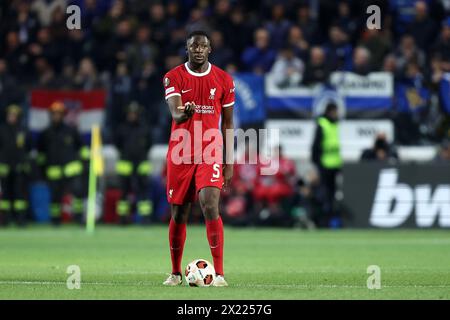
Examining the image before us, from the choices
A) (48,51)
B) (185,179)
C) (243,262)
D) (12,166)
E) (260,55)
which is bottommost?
(243,262)

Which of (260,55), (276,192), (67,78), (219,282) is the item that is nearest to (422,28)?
(260,55)

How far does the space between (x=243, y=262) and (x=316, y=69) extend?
9623mm

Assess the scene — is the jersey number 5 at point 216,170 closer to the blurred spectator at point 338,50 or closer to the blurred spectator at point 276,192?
the blurred spectator at point 276,192

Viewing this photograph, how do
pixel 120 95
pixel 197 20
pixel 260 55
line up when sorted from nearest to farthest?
pixel 120 95 → pixel 260 55 → pixel 197 20

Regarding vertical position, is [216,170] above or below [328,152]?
above

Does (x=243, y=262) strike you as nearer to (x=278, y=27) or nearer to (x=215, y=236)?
(x=215, y=236)

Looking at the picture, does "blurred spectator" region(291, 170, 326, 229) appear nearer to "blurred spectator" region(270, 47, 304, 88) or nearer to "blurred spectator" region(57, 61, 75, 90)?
"blurred spectator" region(270, 47, 304, 88)

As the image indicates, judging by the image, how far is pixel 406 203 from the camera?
21703 millimetres

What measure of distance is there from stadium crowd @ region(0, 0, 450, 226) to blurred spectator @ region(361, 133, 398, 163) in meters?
0.02

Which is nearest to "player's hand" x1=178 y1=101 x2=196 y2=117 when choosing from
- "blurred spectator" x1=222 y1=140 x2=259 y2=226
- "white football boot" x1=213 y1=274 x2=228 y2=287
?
"white football boot" x1=213 y1=274 x2=228 y2=287

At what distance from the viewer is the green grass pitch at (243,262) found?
1052 cm

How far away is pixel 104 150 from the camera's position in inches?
975
